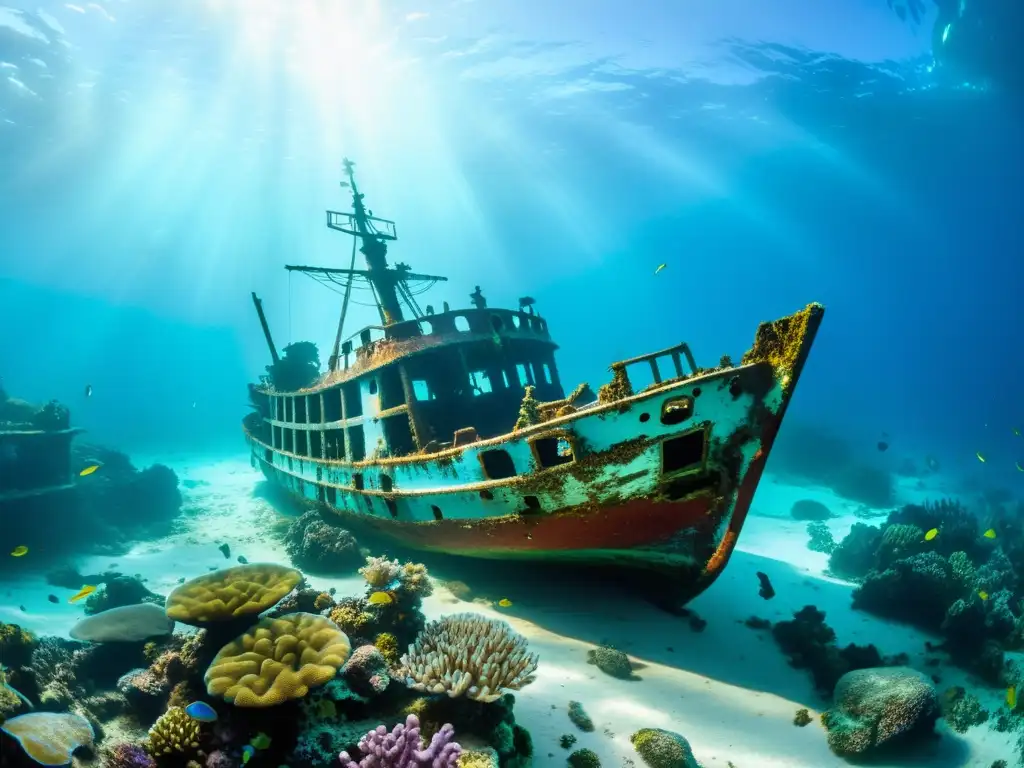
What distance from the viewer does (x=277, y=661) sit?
4090 millimetres

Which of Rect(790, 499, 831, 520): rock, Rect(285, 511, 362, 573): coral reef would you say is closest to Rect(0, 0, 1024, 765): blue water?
Rect(790, 499, 831, 520): rock

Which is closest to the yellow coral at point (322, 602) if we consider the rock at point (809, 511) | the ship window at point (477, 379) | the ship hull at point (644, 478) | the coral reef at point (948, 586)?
the ship hull at point (644, 478)

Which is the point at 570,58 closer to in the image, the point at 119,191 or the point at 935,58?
the point at 935,58

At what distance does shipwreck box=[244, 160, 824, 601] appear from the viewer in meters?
6.00

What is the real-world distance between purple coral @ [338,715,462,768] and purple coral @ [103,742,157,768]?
171 cm

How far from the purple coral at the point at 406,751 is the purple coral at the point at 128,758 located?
67.3 inches

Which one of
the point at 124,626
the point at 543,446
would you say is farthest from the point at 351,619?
the point at 543,446

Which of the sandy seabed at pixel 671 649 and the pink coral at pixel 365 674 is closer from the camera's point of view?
the pink coral at pixel 365 674

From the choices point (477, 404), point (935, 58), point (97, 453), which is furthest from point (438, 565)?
point (935, 58)

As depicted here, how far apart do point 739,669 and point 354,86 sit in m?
46.5

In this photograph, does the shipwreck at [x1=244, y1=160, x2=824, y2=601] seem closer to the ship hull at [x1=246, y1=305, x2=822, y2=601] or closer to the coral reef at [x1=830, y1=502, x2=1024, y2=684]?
the ship hull at [x1=246, y1=305, x2=822, y2=601]

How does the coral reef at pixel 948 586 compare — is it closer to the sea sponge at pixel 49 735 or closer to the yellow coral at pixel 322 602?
the yellow coral at pixel 322 602

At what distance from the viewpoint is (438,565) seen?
33.8ft

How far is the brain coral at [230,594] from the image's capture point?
4.38 m
